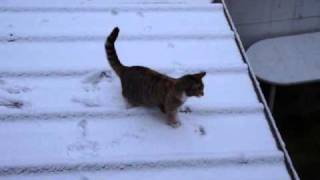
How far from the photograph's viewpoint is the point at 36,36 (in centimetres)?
274

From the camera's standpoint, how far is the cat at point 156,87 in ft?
6.79

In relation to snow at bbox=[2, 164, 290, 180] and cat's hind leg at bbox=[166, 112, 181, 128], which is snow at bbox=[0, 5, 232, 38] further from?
snow at bbox=[2, 164, 290, 180]

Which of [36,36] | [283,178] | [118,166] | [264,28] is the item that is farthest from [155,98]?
[264,28]

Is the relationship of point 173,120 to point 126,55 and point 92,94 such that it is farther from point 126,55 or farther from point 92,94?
point 126,55

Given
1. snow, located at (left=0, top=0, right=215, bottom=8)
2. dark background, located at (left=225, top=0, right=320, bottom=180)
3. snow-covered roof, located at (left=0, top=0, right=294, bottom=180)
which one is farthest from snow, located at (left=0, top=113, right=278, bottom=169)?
dark background, located at (left=225, top=0, right=320, bottom=180)

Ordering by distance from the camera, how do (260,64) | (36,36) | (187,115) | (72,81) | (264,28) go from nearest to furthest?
(187,115)
(72,81)
(36,36)
(260,64)
(264,28)

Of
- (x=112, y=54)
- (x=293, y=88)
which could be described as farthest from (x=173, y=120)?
(x=293, y=88)

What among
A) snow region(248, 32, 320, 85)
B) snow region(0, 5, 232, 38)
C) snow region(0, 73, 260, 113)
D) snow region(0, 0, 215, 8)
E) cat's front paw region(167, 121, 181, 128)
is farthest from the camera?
snow region(248, 32, 320, 85)

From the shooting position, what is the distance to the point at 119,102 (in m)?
2.33

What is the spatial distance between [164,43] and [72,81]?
58 cm

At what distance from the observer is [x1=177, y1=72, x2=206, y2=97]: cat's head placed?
2.05m

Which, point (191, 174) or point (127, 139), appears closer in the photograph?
point (191, 174)

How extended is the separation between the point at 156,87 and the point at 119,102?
0.25 meters

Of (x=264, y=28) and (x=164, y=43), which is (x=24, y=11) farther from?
(x=264, y=28)
